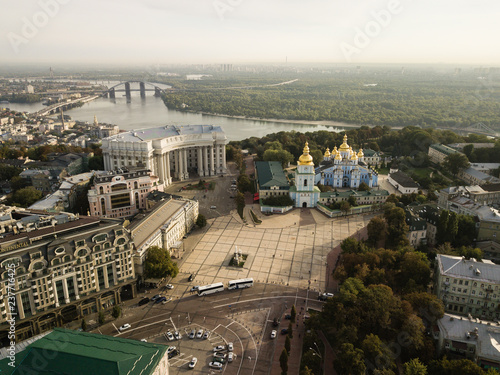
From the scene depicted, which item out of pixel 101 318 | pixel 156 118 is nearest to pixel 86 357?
pixel 101 318

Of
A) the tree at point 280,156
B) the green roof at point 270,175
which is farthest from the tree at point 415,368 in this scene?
the tree at point 280,156

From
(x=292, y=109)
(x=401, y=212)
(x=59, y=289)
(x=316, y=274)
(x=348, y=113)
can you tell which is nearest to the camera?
(x=59, y=289)

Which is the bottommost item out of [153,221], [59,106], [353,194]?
[353,194]

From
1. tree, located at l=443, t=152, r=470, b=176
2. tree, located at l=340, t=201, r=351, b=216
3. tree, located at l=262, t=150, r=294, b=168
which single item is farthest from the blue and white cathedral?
tree, located at l=443, t=152, r=470, b=176

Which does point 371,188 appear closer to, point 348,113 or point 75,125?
point 348,113

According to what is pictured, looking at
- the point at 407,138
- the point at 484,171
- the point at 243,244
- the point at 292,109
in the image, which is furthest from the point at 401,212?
the point at 292,109

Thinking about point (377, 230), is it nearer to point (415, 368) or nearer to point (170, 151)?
point (415, 368)

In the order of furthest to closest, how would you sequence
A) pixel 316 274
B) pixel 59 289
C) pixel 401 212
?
pixel 401 212 < pixel 316 274 < pixel 59 289

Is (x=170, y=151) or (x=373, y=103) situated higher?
(x=373, y=103)
